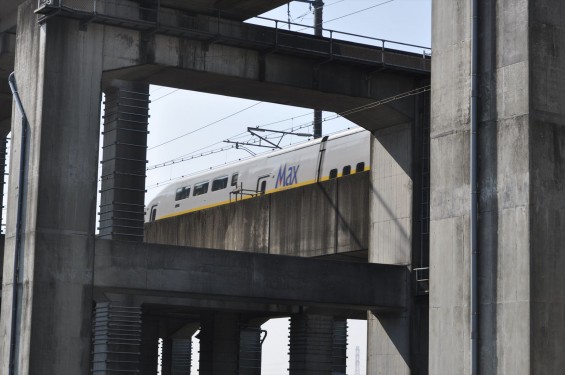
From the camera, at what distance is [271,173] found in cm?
5328

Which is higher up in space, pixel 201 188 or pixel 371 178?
pixel 201 188

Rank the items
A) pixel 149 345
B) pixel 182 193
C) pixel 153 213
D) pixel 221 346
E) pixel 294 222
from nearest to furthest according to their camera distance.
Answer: pixel 294 222
pixel 221 346
pixel 149 345
pixel 182 193
pixel 153 213

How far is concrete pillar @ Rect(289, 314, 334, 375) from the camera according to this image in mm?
43219

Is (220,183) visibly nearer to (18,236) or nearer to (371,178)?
(371,178)

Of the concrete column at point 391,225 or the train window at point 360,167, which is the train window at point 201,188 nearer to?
the train window at point 360,167

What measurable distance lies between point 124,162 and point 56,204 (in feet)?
10.2

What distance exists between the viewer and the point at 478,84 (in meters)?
28.2

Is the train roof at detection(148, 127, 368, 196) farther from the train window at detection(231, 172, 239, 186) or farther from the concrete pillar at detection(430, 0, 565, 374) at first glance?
the concrete pillar at detection(430, 0, 565, 374)

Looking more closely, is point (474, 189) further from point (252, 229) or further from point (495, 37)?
point (252, 229)

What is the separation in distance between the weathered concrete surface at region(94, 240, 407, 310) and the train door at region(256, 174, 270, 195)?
16139 mm

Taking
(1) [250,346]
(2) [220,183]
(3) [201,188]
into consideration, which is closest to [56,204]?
(1) [250,346]

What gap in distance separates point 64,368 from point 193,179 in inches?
1229

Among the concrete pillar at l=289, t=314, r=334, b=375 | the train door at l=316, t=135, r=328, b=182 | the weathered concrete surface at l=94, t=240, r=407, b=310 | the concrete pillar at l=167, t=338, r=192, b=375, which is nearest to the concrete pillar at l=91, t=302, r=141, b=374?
the weathered concrete surface at l=94, t=240, r=407, b=310

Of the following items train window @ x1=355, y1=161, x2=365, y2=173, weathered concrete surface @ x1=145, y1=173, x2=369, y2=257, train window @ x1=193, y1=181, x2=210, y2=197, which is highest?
train window @ x1=193, y1=181, x2=210, y2=197
